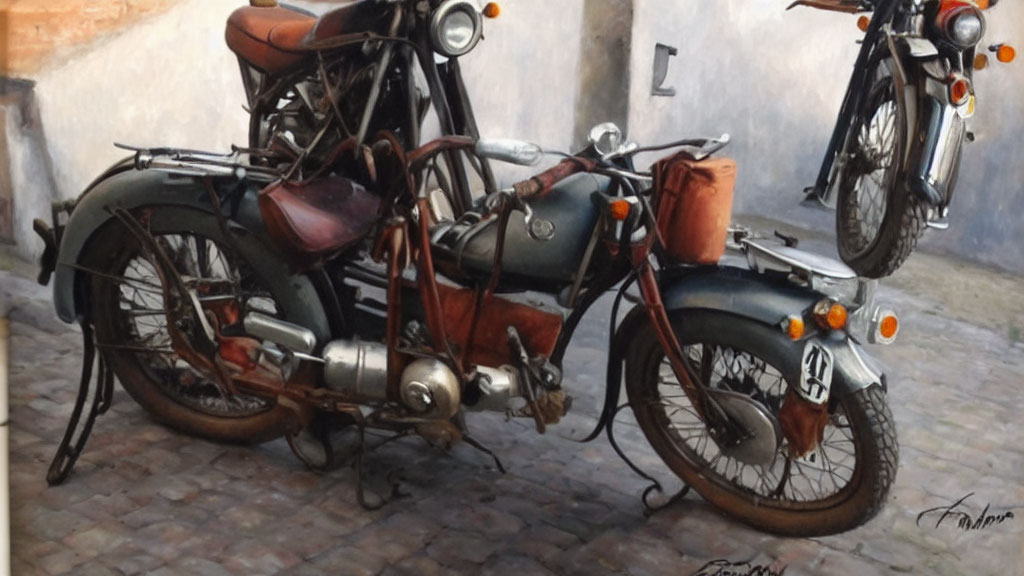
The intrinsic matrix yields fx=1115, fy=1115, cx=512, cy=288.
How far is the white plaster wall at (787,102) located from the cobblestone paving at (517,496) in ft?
0.52

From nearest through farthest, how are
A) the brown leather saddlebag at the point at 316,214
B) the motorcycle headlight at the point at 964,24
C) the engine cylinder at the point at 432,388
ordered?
1. the motorcycle headlight at the point at 964,24
2. the brown leather saddlebag at the point at 316,214
3. the engine cylinder at the point at 432,388

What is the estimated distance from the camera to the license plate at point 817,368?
231 centimetres

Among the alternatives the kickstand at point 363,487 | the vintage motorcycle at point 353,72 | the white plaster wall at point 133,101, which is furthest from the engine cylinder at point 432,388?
the white plaster wall at point 133,101

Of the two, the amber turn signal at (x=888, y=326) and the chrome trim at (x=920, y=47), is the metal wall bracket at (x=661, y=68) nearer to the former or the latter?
the chrome trim at (x=920, y=47)

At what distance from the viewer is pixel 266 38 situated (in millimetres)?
2723

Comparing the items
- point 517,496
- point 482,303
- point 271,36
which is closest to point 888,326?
point 482,303

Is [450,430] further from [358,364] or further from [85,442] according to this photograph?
[85,442]

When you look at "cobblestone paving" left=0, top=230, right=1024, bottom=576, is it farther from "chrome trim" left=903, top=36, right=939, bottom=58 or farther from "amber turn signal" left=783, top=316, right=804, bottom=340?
A: "chrome trim" left=903, top=36, right=939, bottom=58

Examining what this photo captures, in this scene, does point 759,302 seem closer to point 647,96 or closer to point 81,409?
point 647,96

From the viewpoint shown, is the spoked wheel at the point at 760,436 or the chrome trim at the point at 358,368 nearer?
the spoked wheel at the point at 760,436

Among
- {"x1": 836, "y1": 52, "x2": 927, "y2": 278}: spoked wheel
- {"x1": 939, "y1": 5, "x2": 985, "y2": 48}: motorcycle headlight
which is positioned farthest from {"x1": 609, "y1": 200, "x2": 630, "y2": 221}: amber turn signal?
{"x1": 939, "y1": 5, "x2": 985, "y2": 48}: motorcycle headlight

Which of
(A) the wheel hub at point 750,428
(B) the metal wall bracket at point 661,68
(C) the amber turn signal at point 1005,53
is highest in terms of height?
(C) the amber turn signal at point 1005,53

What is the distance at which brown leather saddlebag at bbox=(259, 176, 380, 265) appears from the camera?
8.02ft
